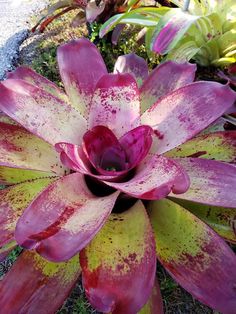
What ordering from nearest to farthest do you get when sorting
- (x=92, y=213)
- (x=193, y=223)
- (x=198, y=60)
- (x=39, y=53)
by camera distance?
(x=92, y=213), (x=193, y=223), (x=198, y=60), (x=39, y=53)

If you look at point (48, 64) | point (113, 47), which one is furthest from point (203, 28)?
point (48, 64)

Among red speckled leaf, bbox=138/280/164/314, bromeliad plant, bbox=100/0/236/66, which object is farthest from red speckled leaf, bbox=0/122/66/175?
bromeliad plant, bbox=100/0/236/66

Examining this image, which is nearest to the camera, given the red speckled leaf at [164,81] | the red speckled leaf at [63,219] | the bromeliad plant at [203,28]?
the red speckled leaf at [63,219]

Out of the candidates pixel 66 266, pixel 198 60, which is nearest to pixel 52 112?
pixel 66 266

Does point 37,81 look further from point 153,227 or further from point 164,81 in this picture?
point 153,227

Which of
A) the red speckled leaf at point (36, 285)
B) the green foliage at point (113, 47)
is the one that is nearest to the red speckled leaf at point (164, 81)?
the red speckled leaf at point (36, 285)

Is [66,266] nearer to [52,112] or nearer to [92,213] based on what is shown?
[92,213]

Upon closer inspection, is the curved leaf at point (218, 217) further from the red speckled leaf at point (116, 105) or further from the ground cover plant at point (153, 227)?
the red speckled leaf at point (116, 105)
